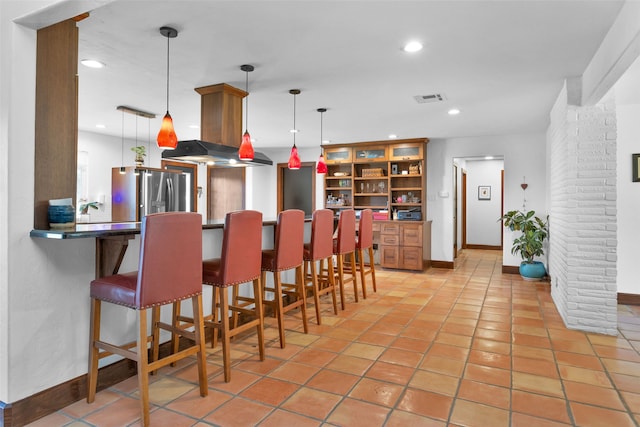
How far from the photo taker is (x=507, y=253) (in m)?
6.56

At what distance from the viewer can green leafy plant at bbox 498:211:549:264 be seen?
5.86 m

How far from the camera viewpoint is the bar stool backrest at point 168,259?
2.01 m

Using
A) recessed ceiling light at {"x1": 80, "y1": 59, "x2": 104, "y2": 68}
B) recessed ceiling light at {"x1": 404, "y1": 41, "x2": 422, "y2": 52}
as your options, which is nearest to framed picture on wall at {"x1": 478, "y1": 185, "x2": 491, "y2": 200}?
recessed ceiling light at {"x1": 404, "y1": 41, "x2": 422, "y2": 52}

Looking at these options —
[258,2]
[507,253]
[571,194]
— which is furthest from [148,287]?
[507,253]

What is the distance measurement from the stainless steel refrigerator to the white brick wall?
→ 6237 mm

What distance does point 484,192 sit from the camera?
978 cm

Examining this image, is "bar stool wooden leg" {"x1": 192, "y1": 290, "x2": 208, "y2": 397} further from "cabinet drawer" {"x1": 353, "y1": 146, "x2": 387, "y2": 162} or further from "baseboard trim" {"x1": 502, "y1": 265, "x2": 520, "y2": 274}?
"baseboard trim" {"x1": 502, "y1": 265, "x2": 520, "y2": 274}

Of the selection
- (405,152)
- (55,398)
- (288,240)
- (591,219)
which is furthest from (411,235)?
(55,398)

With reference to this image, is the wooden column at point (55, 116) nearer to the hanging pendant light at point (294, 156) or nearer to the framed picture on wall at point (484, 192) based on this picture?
the hanging pendant light at point (294, 156)

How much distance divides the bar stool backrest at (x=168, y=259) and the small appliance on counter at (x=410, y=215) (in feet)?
17.2

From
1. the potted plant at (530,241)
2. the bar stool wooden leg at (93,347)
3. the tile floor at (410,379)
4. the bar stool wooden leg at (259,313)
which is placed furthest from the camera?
the potted plant at (530,241)

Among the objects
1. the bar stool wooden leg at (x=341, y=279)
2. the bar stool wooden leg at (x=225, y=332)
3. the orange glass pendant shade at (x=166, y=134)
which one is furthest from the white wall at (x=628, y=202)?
the orange glass pendant shade at (x=166, y=134)

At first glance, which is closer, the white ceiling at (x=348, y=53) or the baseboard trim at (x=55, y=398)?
the baseboard trim at (x=55, y=398)

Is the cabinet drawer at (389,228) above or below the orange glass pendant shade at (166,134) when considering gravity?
below
